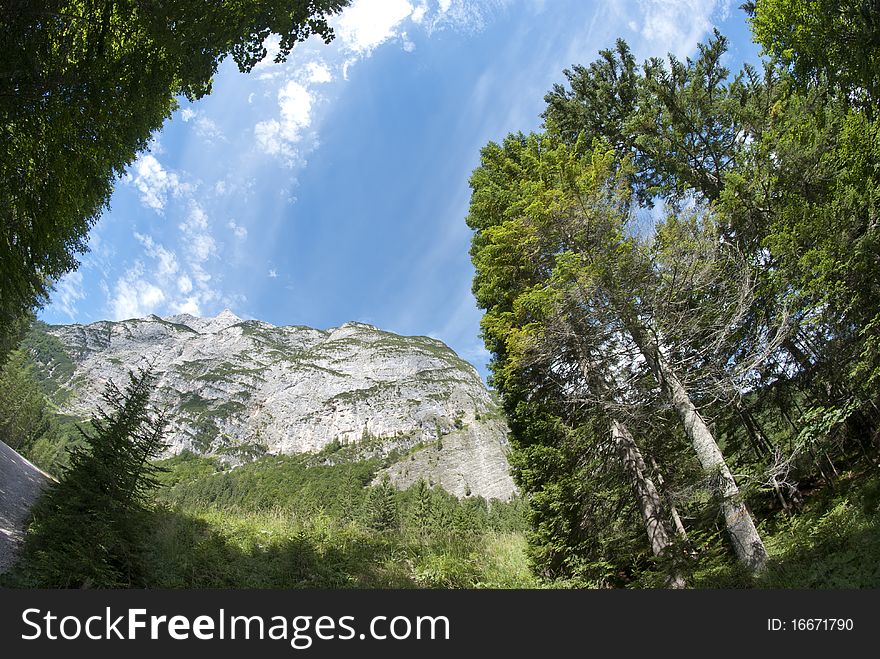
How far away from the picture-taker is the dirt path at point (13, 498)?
841 centimetres

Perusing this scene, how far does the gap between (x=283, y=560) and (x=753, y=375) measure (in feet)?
35.6

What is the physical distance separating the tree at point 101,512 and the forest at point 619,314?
Result: 0.18ft

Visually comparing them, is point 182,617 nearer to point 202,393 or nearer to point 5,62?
point 5,62

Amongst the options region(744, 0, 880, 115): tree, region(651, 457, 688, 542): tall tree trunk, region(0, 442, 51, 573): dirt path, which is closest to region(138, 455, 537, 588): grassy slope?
region(0, 442, 51, 573): dirt path

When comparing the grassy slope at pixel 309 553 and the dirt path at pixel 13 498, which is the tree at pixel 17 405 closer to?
the dirt path at pixel 13 498

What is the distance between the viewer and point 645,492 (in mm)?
8109

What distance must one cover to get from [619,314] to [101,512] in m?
10.7

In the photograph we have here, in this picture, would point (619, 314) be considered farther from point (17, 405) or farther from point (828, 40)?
point (17, 405)

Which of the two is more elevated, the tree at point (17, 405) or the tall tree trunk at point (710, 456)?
the tree at point (17, 405)

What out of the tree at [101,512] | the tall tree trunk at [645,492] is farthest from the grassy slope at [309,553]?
the tall tree trunk at [645,492]

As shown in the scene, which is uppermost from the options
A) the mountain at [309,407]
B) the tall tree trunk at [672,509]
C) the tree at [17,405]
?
the mountain at [309,407]

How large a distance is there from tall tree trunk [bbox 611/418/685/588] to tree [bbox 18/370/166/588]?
9.88 meters

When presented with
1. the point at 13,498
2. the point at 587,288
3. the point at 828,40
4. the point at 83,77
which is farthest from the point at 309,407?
the point at 828,40

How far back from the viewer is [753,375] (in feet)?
27.3
